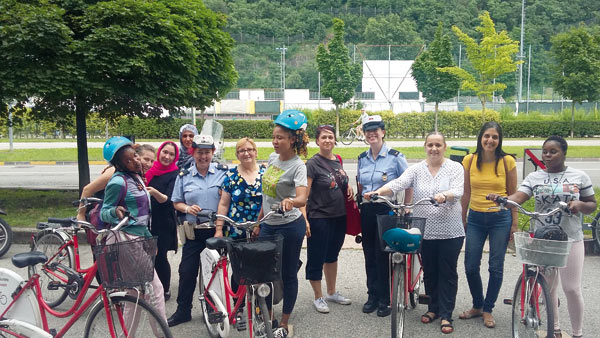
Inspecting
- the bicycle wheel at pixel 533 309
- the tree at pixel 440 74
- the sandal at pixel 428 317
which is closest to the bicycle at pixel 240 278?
the sandal at pixel 428 317

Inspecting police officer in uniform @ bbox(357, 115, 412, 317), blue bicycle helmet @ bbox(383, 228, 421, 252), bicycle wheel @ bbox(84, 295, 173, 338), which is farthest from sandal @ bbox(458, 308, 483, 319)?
bicycle wheel @ bbox(84, 295, 173, 338)

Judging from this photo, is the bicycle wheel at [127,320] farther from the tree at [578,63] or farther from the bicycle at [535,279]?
the tree at [578,63]

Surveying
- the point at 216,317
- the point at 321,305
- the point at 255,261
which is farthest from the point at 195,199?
the point at 321,305

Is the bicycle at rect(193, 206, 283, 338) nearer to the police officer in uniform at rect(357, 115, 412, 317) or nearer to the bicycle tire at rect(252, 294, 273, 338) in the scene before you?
the bicycle tire at rect(252, 294, 273, 338)

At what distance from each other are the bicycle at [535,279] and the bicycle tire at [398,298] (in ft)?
2.97

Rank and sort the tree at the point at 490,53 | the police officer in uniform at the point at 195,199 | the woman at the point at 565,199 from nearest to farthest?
the woman at the point at 565,199 → the police officer in uniform at the point at 195,199 → the tree at the point at 490,53

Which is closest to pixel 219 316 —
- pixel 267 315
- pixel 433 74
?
pixel 267 315

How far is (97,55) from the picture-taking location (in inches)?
358

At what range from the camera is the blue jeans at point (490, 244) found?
5145 mm

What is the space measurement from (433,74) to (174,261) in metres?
29.1

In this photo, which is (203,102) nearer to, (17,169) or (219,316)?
(219,316)

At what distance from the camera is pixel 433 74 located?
1342 inches

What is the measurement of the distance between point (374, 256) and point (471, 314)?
107cm

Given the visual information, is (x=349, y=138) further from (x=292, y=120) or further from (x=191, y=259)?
(x=292, y=120)
